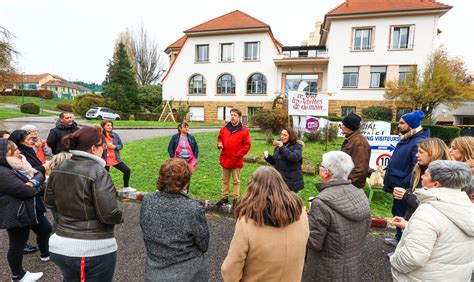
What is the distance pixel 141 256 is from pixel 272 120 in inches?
428

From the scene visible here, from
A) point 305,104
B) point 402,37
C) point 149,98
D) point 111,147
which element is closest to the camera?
point 111,147

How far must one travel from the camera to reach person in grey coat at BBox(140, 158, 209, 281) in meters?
1.97

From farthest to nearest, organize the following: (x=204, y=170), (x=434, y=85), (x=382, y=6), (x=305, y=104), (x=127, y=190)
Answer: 1. (x=382, y=6)
2. (x=434, y=85)
3. (x=305, y=104)
4. (x=204, y=170)
5. (x=127, y=190)

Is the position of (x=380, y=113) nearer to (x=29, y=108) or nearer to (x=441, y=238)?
(x=441, y=238)

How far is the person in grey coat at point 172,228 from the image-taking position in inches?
77.5

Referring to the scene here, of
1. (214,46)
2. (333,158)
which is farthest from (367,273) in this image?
(214,46)

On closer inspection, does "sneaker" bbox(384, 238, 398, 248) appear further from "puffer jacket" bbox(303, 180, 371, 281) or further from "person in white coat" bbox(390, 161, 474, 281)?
"puffer jacket" bbox(303, 180, 371, 281)

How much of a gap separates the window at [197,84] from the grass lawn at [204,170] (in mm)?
20088

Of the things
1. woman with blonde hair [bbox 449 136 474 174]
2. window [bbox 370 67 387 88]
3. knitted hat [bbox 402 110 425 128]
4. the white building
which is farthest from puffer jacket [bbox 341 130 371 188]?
window [bbox 370 67 387 88]

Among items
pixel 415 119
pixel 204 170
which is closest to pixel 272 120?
pixel 204 170

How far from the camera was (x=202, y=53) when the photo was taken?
3109cm

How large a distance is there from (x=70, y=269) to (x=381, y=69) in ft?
95.1

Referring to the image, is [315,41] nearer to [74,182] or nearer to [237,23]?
[237,23]

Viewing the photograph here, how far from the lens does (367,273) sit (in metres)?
3.33
